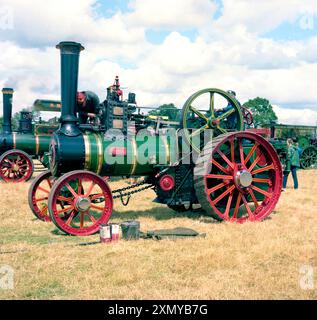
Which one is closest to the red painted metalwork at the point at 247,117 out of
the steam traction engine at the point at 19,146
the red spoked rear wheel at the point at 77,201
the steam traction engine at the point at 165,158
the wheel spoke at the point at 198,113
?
the steam traction engine at the point at 165,158

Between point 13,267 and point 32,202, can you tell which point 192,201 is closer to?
point 32,202

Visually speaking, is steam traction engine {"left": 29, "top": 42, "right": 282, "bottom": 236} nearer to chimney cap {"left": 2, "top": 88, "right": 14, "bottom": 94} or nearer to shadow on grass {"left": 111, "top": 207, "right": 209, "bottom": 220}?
shadow on grass {"left": 111, "top": 207, "right": 209, "bottom": 220}

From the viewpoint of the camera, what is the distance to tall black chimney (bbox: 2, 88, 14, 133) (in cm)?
1357

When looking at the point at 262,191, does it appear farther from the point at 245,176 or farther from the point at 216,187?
the point at 216,187

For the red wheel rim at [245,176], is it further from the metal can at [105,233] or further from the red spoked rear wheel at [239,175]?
the metal can at [105,233]

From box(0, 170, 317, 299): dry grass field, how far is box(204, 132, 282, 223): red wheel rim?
0.33m

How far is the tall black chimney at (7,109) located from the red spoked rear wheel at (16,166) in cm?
99

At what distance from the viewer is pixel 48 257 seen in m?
4.85

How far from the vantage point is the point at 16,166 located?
1307cm

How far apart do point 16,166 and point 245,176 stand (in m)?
8.66

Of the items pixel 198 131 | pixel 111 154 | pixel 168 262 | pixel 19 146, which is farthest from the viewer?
pixel 19 146

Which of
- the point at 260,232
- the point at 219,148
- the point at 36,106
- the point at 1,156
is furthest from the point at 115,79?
the point at 36,106

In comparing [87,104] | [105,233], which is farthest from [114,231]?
[87,104]

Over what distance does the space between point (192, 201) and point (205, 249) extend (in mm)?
2092
